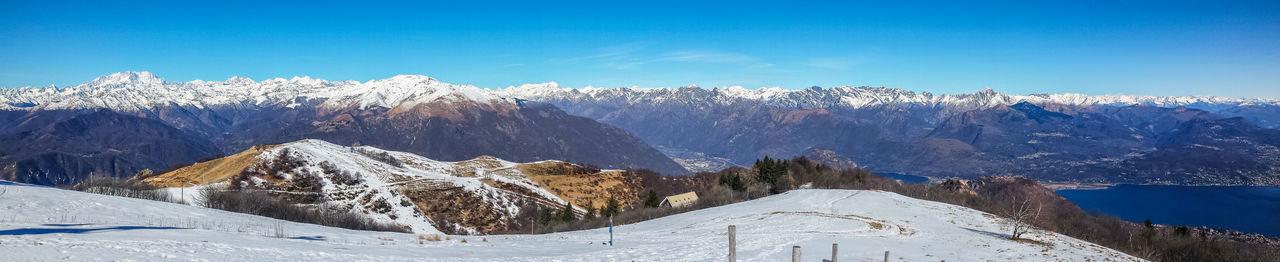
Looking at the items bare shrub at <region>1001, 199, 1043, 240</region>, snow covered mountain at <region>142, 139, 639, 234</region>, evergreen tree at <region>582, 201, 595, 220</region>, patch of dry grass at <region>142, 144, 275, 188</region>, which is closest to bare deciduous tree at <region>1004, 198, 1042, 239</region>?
bare shrub at <region>1001, 199, 1043, 240</region>

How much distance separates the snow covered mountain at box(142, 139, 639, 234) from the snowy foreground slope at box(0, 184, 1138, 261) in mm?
53504

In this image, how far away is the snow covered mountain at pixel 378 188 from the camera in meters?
81.6

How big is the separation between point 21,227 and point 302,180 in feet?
279

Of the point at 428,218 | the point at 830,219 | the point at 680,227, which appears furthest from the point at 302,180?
the point at 830,219

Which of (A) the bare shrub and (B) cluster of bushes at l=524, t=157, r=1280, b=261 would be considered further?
(B) cluster of bushes at l=524, t=157, r=1280, b=261

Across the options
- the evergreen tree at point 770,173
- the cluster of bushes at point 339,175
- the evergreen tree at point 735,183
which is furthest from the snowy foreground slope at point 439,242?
the cluster of bushes at point 339,175

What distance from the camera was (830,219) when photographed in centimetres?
3341

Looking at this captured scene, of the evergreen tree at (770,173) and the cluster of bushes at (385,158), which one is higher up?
the cluster of bushes at (385,158)

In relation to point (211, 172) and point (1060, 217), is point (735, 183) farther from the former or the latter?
point (211, 172)

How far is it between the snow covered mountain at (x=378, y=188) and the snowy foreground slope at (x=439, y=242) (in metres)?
53.5

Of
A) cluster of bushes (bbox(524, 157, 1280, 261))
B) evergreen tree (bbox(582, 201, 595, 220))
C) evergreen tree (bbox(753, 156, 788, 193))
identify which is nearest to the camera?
cluster of bushes (bbox(524, 157, 1280, 261))

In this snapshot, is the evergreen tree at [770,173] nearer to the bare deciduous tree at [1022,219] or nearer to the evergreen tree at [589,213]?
the evergreen tree at [589,213]

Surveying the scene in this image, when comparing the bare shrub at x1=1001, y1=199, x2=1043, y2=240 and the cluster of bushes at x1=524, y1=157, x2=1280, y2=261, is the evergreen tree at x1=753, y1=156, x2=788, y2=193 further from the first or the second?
the bare shrub at x1=1001, y1=199, x2=1043, y2=240

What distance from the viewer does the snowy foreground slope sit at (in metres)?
13.0
